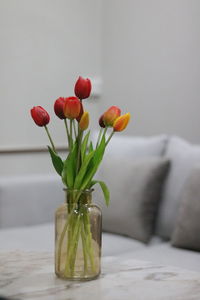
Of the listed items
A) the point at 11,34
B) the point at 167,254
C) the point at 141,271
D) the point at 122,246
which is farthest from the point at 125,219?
the point at 11,34

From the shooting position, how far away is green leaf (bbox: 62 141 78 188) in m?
1.45

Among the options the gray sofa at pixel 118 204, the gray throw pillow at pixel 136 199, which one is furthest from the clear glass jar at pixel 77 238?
the gray throw pillow at pixel 136 199

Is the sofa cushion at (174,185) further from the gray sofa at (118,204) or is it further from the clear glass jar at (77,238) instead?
the clear glass jar at (77,238)

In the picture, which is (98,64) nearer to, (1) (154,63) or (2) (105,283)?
(1) (154,63)

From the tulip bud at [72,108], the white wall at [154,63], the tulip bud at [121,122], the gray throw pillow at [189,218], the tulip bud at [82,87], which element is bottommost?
the gray throw pillow at [189,218]

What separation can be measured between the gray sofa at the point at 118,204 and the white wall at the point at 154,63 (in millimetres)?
636

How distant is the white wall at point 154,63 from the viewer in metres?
3.42

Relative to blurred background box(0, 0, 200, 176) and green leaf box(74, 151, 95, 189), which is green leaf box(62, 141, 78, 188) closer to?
green leaf box(74, 151, 95, 189)

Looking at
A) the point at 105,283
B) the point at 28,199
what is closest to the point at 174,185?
the point at 28,199

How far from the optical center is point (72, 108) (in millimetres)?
1422

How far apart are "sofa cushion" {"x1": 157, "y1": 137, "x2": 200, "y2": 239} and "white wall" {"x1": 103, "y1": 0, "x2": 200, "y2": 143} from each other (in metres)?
0.74

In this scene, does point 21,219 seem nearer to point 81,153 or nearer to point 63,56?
point 63,56

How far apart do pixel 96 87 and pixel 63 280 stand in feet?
8.35

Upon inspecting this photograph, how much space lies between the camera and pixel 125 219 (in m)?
2.63
